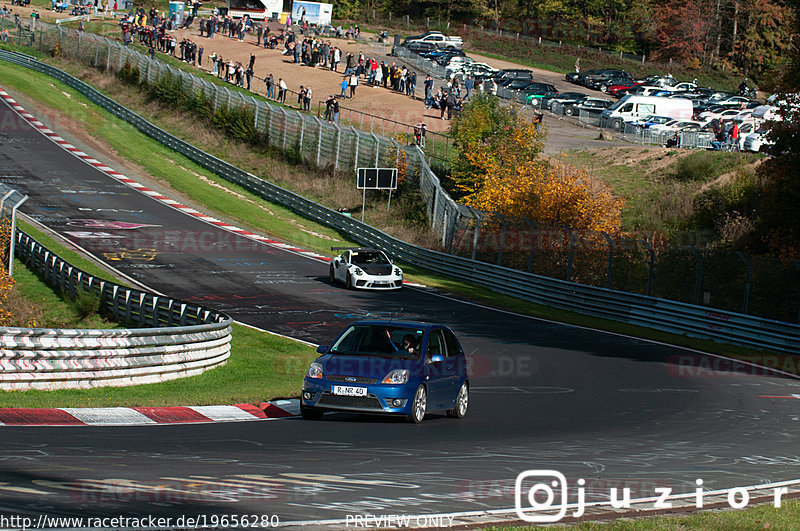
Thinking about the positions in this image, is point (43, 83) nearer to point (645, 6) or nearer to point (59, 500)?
point (59, 500)

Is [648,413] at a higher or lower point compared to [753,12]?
lower

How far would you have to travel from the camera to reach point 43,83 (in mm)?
59594

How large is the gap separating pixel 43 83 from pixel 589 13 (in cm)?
6693

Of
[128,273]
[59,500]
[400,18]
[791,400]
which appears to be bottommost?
[128,273]

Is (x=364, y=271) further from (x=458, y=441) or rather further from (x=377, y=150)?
(x=458, y=441)

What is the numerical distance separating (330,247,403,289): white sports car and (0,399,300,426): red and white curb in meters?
16.6

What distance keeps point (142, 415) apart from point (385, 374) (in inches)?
123

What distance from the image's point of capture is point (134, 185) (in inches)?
1758

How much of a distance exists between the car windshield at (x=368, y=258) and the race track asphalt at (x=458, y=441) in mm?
2652

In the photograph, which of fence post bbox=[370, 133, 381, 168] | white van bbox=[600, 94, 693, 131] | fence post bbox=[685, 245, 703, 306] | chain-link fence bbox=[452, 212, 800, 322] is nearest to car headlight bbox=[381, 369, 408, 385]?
chain-link fence bbox=[452, 212, 800, 322]

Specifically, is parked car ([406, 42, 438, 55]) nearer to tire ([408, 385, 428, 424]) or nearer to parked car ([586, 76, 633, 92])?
parked car ([586, 76, 633, 92])

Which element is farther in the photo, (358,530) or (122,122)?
(122,122)

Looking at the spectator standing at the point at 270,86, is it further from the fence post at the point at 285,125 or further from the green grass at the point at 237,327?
the green grass at the point at 237,327

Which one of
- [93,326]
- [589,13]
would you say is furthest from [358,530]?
[589,13]
